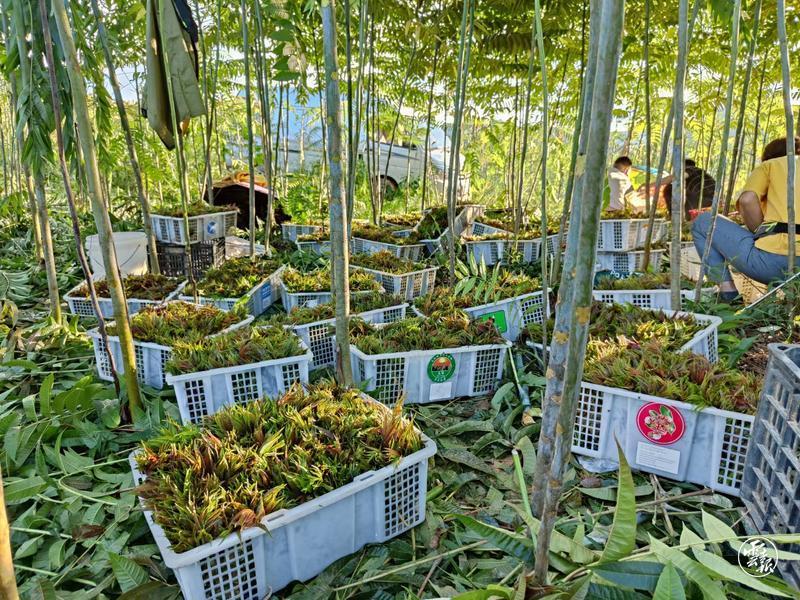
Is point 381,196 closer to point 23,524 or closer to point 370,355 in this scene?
point 370,355

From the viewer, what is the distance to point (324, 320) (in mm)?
2629

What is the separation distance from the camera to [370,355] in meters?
2.18

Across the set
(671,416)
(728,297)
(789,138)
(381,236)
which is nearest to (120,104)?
(381,236)

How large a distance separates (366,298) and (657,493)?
5.76ft

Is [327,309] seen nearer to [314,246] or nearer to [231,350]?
[231,350]

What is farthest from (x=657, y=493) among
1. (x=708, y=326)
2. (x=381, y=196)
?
(x=381, y=196)

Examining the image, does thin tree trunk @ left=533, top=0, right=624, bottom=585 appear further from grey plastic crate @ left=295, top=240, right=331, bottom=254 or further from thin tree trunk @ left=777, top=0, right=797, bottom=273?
grey plastic crate @ left=295, top=240, right=331, bottom=254

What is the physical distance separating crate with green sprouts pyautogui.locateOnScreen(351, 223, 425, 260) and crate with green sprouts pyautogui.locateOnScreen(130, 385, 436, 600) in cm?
285

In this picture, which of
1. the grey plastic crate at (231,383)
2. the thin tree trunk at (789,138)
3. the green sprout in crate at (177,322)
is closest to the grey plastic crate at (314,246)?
the green sprout in crate at (177,322)

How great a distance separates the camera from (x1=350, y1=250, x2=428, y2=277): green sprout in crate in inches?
145

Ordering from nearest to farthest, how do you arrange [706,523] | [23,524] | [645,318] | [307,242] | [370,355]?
[706,523] → [23,524] → [370,355] → [645,318] → [307,242]

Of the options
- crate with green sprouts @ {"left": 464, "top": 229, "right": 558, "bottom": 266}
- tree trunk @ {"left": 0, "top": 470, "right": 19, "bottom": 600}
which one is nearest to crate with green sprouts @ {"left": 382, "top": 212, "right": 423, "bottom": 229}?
crate with green sprouts @ {"left": 464, "top": 229, "right": 558, "bottom": 266}

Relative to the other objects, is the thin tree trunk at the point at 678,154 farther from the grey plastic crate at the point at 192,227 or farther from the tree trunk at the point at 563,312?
the grey plastic crate at the point at 192,227

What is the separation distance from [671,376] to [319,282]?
215 cm
